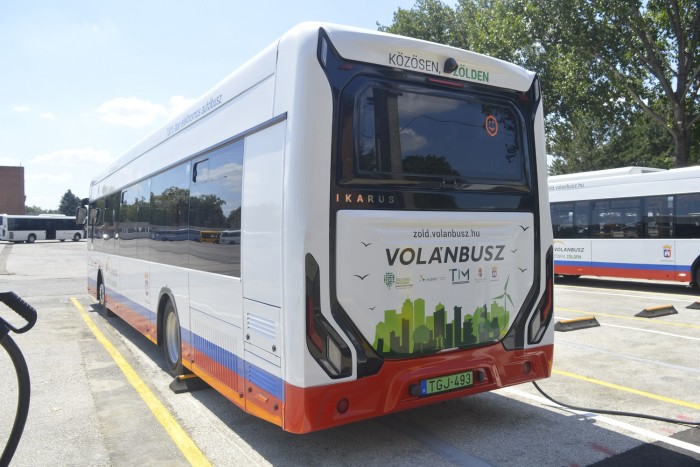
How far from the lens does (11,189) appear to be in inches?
3607

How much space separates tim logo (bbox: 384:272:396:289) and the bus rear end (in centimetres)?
1

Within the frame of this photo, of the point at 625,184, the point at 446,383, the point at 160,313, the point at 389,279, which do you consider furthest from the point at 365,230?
the point at 625,184

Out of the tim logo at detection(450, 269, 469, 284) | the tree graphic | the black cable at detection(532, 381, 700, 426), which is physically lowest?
the black cable at detection(532, 381, 700, 426)

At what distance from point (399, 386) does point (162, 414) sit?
2720 millimetres

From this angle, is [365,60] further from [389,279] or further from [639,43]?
[639,43]

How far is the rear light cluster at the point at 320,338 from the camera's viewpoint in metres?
3.87

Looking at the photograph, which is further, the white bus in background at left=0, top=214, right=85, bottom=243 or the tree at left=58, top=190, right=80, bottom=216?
the tree at left=58, top=190, right=80, bottom=216

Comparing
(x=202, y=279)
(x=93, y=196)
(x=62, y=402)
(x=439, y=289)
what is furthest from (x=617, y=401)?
(x=93, y=196)

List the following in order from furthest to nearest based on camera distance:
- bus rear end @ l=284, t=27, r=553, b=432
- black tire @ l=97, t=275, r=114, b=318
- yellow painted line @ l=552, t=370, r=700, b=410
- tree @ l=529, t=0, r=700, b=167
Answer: tree @ l=529, t=0, r=700, b=167 → black tire @ l=97, t=275, r=114, b=318 → yellow painted line @ l=552, t=370, r=700, b=410 → bus rear end @ l=284, t=27, r=553, b=432

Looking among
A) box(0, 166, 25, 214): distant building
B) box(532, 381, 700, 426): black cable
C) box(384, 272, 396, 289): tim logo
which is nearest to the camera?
box(384, 272, 396, 289): tim logo

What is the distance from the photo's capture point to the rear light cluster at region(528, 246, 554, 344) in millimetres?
5109

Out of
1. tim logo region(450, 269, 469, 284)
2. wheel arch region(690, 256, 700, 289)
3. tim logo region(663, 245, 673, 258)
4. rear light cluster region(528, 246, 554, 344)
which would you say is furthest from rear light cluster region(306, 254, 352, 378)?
tim logo region(663, 245, 673, 258)

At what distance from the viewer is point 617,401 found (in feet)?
19.1

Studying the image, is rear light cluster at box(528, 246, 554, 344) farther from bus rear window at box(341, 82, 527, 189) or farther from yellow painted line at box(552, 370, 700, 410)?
yellow painted line at box(552, 370, 700, 410)
